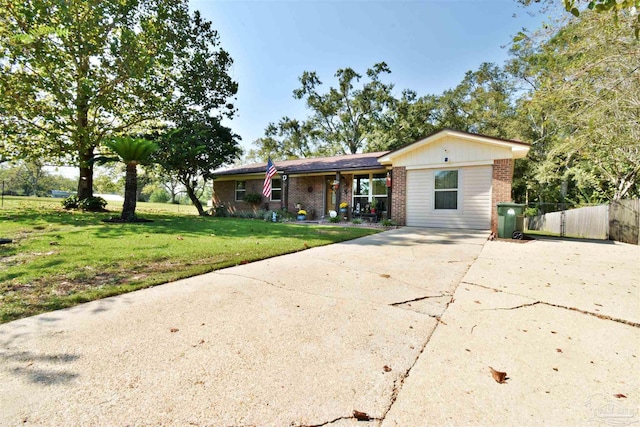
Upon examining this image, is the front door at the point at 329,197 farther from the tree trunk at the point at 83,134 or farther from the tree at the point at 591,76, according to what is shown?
the tree trunk at the point at 83,134

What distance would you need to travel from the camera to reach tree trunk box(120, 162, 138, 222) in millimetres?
9984

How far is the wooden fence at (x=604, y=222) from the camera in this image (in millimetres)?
9320

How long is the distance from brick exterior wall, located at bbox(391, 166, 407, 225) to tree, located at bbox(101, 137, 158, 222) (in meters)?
9.70

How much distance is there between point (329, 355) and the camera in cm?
199

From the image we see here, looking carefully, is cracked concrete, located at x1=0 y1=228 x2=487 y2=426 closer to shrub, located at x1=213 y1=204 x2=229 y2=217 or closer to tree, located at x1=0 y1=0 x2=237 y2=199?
tree, located at x1=0 y1=0 x2=237 y2=199

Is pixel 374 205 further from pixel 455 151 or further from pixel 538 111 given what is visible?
pixel 538 111

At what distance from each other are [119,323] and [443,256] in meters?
5.24

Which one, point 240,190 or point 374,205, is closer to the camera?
point 374,205

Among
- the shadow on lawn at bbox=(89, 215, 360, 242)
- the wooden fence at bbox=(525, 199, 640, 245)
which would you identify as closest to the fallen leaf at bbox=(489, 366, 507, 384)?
the shadow on lawn at bbox=(89, 215, 360, 242)

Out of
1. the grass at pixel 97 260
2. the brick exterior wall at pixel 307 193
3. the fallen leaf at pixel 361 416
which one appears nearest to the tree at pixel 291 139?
the brick exterior wall at pixel 307 193

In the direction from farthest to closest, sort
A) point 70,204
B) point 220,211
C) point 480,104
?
point 480,104 < point 220,211 < point 70,204

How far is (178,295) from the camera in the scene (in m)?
3.16

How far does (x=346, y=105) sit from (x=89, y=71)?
2128cm

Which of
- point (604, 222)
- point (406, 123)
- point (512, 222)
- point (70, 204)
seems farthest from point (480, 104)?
point (70, 204)
